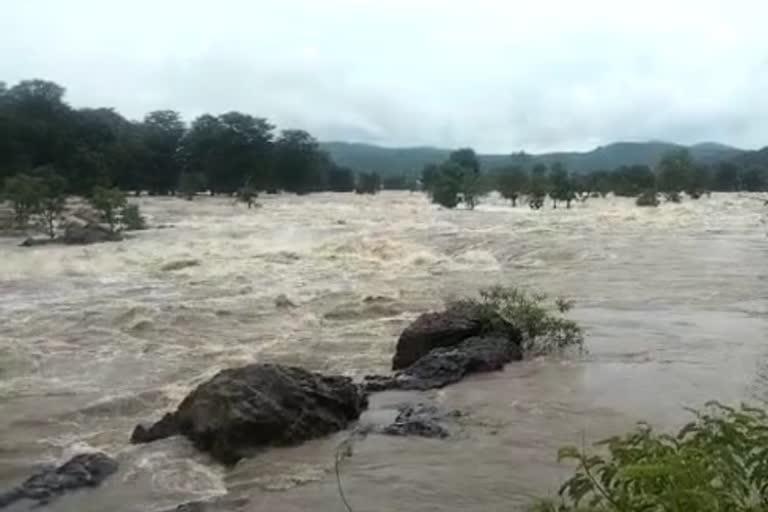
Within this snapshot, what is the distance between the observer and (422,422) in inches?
303

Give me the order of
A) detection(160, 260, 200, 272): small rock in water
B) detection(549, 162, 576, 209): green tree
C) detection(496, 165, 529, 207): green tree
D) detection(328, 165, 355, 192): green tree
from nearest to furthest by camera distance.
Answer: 1. detection(160, 260, 200, 272): small rock in water
2. detection(549, 162, 576, 209): green tree
3. detection(496, 165, 529, 207): green tree
4. detection(328, 165, 355, 192): green tree

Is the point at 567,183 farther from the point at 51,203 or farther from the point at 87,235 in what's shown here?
the point at 87,235

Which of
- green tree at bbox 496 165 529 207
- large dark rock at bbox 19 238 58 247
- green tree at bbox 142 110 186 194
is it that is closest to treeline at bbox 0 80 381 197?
green tree at bbox 142 110 186 194

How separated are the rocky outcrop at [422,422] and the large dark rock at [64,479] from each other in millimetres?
2307

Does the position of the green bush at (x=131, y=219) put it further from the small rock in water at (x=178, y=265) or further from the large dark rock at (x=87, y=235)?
the small rock in water at (x=178, y=265)

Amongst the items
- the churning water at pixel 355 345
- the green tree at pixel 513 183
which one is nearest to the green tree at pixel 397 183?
the green tree at pixel 513 183

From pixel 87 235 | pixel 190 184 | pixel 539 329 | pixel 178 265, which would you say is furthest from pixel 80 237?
pixel 190 184

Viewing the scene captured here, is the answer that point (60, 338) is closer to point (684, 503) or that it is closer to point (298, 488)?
point (298, 488)

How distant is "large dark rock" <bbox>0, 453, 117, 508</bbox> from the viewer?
6273mm

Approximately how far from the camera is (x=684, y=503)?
2838 mm

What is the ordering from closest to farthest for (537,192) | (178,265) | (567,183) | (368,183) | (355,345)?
(355,345), (178,265), (537,192), (567,183), (368,183)

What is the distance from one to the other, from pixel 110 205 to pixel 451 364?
2495cm

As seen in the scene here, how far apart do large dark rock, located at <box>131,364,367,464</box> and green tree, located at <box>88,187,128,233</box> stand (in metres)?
25.3

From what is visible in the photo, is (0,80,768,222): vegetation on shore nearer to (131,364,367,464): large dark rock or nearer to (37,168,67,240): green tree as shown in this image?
(37,168,67,240): green tree
